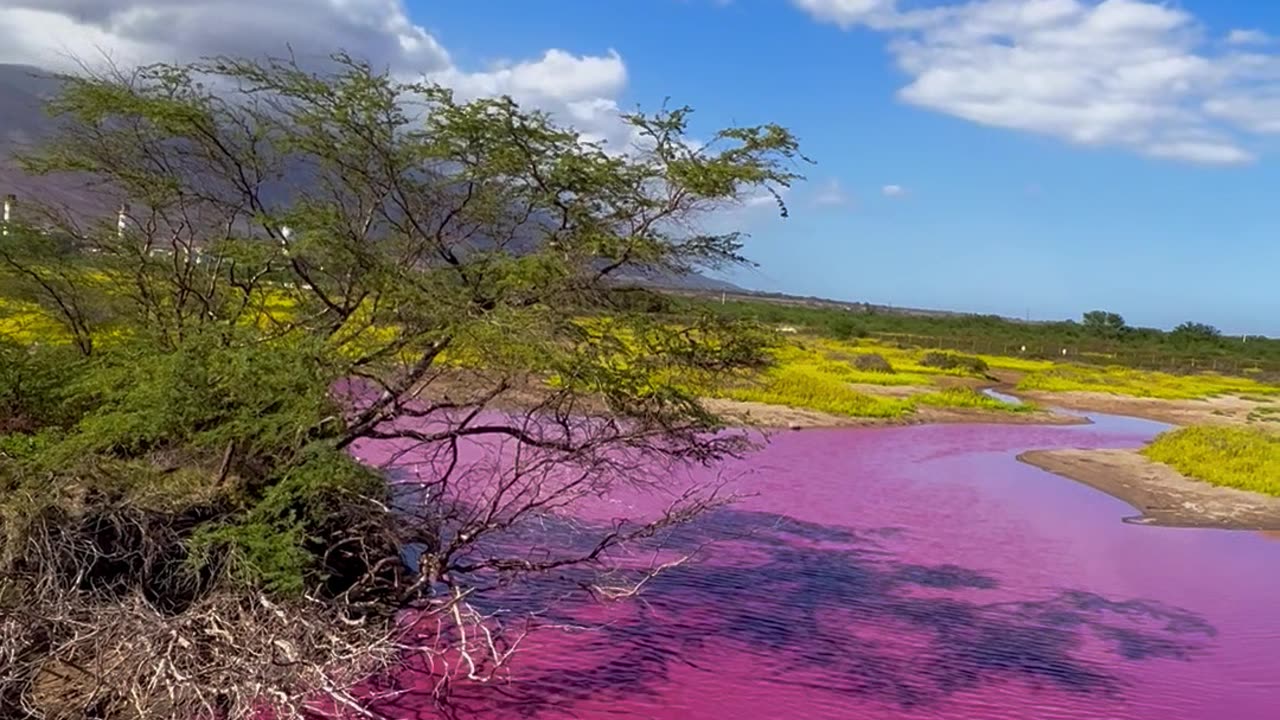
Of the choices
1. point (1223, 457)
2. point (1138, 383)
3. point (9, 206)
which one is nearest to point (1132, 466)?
point (1223, 457)

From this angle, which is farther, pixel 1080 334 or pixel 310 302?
pixel 1080 334

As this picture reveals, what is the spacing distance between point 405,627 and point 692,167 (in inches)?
178

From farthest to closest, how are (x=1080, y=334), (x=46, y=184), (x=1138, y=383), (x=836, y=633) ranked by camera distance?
(x=1080, y=334) → (x=1138, y=383) → (x=46, y=184) → (x=836, y=633)

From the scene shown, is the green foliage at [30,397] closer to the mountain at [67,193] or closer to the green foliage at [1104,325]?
the mountain at [67,193]

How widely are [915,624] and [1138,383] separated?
144 feet

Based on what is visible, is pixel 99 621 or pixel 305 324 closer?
pixel 99 621

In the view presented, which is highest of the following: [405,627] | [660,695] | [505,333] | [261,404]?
[505,333]

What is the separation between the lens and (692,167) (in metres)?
9.94

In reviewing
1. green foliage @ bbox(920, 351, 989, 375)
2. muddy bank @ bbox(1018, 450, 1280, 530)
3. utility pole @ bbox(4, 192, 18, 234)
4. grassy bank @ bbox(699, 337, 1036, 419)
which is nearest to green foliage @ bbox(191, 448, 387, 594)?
grassy bank @ bbox(699, 337, 1036, 419)

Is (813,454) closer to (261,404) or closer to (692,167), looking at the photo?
(692,167)

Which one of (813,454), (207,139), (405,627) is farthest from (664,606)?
(813,454)

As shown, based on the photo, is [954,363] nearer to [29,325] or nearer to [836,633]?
[836,633]

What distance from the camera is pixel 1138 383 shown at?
168 feet

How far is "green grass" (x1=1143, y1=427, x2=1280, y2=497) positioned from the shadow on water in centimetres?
954
